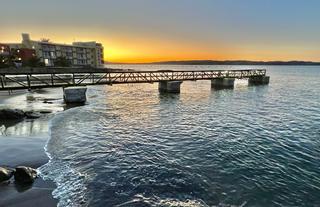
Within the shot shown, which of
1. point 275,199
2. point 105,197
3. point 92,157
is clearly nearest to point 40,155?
point 92,157

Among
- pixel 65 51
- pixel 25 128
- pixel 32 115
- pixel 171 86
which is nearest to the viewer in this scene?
pixel 25 128

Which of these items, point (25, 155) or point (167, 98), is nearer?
point (25, 155)

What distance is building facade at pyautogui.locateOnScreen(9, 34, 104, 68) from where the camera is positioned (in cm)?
10181

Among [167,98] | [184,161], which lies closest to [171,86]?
[167,98]

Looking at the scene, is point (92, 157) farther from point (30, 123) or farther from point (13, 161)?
point (30, 123)

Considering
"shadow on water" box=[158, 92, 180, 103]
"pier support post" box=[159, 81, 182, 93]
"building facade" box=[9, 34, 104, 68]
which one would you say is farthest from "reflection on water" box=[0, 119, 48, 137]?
"building facade" box=[9, 34, 104, 68]

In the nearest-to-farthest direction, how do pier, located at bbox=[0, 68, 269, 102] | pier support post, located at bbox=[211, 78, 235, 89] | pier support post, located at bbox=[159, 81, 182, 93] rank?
pier, located at bbox=[0, 68, 269, 102] < pier support post, located at bbox=[159, 81, 182, 93] < pier support post, located at bbox=[211, 78, 235, 89]

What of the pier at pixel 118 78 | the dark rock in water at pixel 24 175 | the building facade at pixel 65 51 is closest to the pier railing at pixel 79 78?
the pier at pixel 118 78

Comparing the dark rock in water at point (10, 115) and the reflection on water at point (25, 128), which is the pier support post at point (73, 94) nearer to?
the dark rock in water at point (10, 115)

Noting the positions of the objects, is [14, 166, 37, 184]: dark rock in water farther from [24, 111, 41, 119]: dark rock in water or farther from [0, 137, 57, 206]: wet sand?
[24, 111, 41, 119]: dark rock in water

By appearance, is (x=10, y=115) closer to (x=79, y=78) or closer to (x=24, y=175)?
(x=79, y=78)

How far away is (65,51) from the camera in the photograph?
11194cm

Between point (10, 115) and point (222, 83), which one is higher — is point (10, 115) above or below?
below

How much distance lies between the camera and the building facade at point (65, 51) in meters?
102
